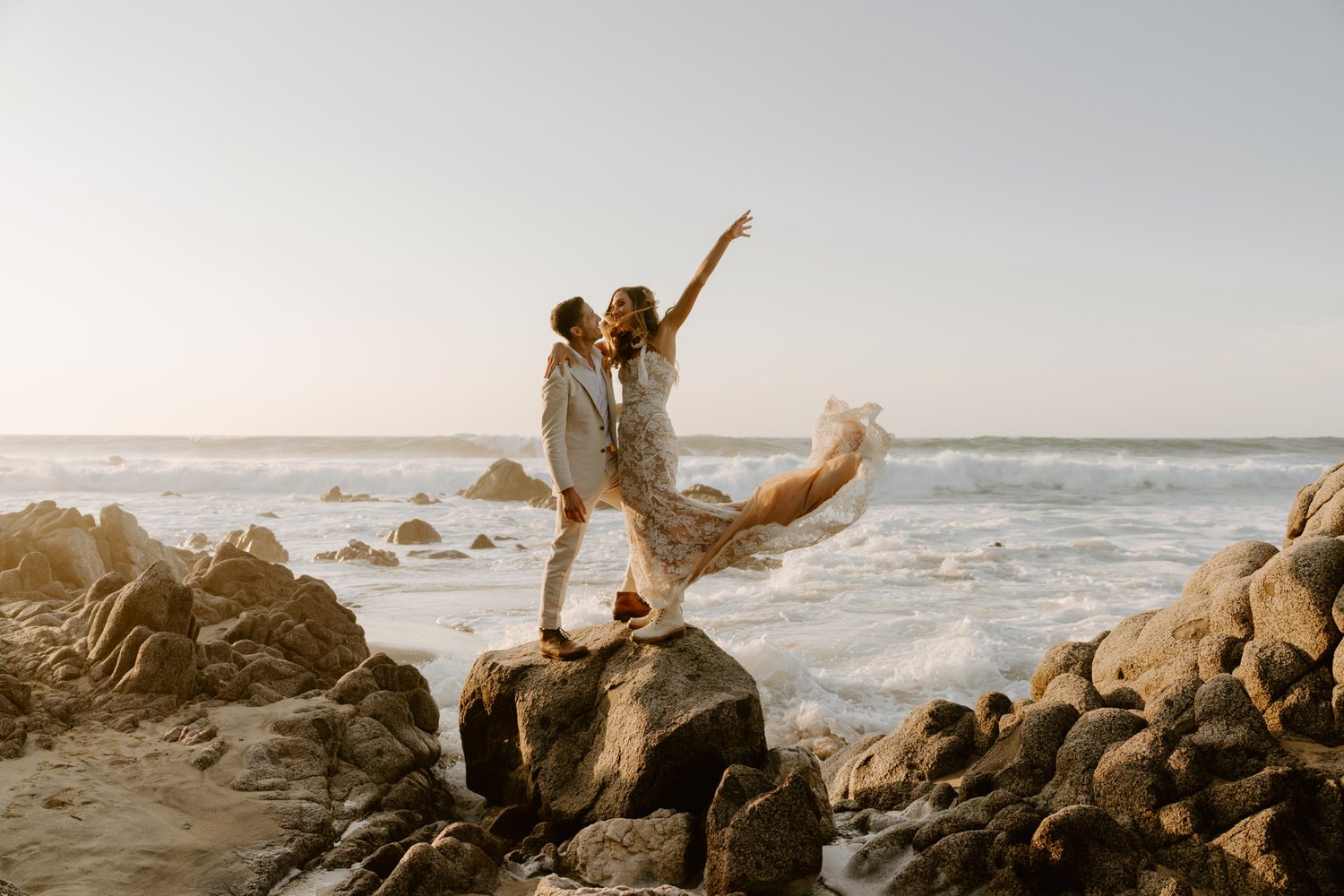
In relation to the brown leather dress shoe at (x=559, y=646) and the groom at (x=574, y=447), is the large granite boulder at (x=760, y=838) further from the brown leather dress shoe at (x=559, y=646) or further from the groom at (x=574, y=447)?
the groom at (x=574, y=447)

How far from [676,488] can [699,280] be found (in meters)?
1.31

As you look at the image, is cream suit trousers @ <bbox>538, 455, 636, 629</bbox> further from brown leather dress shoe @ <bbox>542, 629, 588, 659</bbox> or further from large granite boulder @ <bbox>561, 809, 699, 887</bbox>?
large granite boulder @ <bbox>561, 809, 699, 887</bbox>

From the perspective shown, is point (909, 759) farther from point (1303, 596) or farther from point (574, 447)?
point (574, 447)

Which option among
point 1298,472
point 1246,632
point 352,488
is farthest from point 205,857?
point 1298,472

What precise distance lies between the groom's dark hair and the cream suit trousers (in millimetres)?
859

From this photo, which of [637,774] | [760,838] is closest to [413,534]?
[637,774]

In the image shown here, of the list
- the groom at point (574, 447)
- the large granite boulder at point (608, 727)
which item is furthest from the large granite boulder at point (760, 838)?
the groom at point (574, 447)

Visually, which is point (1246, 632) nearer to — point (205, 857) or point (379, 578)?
point (205, 857)

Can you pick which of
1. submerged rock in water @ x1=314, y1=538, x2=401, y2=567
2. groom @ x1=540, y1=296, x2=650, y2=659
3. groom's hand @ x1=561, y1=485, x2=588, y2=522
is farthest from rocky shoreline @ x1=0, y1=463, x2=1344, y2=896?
submerged rock in water @ x1=314, y1=538, x2=401, y2=567

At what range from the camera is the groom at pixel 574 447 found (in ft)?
18.8

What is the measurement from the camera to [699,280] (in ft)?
19.3

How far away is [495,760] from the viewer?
618cm

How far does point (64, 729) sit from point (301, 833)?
2.19 m

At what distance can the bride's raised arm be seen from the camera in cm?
587
